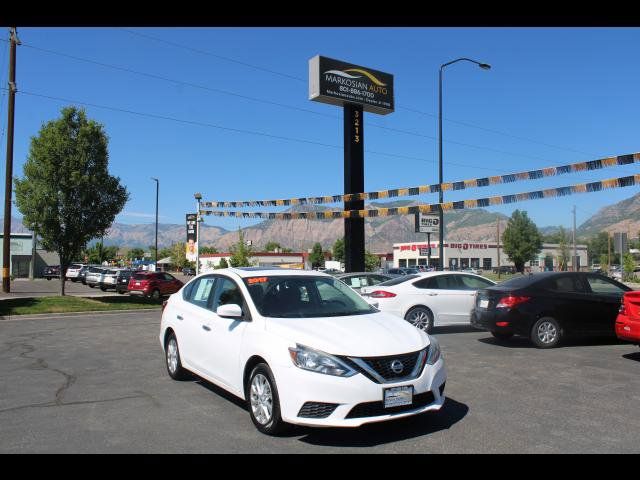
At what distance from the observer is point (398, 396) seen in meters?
4.99

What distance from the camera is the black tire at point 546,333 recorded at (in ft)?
33.5

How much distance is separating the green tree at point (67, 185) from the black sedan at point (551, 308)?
17.0 metres

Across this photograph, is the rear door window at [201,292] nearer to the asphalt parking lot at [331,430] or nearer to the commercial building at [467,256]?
the asphalt parking lot at [331,430]

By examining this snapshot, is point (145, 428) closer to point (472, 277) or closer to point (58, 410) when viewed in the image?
point (58, 410)

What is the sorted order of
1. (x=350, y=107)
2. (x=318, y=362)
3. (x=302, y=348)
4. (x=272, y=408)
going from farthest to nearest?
1. (x=350, y=107)
2. (x=272, y=408)
3. (x=302, y=348)
4. (x=318, y=362)

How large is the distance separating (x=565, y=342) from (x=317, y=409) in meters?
8.06

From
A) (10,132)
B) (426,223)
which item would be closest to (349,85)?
(426,223)

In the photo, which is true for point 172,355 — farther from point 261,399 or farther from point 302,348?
point 302,348

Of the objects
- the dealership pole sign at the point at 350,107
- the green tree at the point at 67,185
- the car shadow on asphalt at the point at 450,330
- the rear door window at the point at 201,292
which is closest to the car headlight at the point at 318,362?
the rear door window at the point at 201,292

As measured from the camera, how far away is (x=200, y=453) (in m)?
4.79

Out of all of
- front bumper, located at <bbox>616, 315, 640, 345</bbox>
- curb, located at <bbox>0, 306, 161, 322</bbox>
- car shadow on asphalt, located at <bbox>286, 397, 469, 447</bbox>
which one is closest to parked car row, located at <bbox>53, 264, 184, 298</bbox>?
curb, located at <bbox>0, 306, 161, 322</bbox>

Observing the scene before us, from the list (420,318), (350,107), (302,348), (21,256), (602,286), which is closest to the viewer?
(302,348)

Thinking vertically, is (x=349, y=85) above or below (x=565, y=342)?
above
